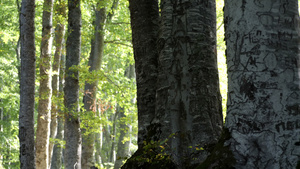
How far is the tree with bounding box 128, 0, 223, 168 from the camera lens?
442cm

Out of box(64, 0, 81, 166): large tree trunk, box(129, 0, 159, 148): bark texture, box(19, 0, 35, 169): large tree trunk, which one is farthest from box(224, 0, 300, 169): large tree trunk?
box(64, 0, 81, 166): large tree trunk

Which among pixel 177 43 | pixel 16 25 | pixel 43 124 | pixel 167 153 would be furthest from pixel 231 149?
pixel 16 25

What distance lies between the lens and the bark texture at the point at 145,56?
514 centimetres

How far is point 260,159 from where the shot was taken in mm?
2984

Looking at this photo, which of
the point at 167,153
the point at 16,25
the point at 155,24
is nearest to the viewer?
the point at 167,153

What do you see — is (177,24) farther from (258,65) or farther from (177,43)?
(258,65)

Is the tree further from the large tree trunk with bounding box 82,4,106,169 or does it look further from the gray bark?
the large tree trunk with bounding box 82,4,106,169

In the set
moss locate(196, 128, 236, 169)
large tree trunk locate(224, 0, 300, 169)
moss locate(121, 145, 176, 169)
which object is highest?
large tree trunk locate(224, 0, 300, 169)

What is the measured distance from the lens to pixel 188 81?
454 centimetres

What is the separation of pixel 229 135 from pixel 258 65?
65 cm

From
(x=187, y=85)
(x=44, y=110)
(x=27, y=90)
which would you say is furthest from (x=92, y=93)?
(x=187, y=85)

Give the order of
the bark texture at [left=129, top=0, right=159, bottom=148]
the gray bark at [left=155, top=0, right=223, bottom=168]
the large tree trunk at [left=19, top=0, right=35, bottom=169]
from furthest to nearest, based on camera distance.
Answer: the large tree trunk at [left=19, top=0, right=35, bottom=169] < the bark texture at [left=129, top=0, right=159, bottom=148] < the gray bark at [left=155, top=0, right=223, bottom=168]

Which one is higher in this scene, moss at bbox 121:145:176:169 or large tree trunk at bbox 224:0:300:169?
large tree trunk at bbox 224:0:300:169

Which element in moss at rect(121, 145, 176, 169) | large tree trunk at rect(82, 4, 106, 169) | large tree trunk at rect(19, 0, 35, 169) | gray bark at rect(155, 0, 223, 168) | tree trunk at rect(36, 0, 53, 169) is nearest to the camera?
moss at rect(121, 145, 176, 169)
